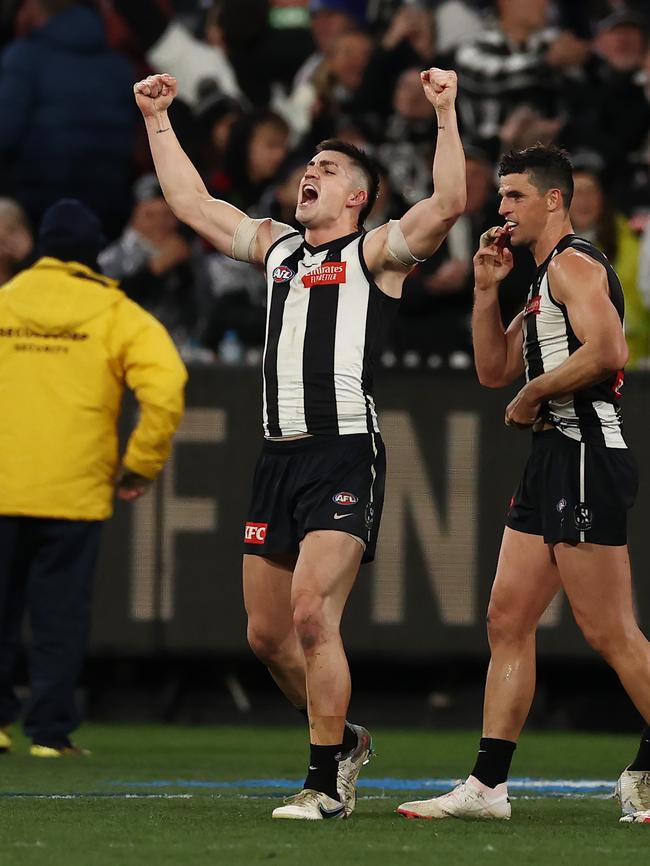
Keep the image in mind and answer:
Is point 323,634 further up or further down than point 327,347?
further down

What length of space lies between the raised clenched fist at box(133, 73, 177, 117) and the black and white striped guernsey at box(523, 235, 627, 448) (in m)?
1.64

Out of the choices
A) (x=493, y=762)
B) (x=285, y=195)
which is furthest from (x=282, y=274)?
(x=285, y=195)

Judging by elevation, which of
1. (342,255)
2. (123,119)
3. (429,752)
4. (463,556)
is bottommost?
(429,752)

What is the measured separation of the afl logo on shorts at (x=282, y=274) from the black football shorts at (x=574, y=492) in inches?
41.6

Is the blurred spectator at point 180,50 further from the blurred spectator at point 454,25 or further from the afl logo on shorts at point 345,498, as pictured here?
the afl logo on shorts at point 345,498

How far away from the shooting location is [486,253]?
257 inches

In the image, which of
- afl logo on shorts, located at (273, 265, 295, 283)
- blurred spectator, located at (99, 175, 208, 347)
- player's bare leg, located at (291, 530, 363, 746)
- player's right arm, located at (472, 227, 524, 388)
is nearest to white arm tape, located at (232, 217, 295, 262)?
afl logo on shorts, located at (273, 265, 295, 283)

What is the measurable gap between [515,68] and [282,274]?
6.69 m

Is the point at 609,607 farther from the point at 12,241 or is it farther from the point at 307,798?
the point at 12,241

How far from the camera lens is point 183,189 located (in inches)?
278

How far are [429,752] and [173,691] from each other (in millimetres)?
1912

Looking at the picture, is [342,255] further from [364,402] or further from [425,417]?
[425,417]

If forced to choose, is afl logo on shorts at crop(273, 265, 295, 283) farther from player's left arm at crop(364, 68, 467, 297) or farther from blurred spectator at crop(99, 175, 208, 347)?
blurred spectator at crop(99, 175, 208, 347)

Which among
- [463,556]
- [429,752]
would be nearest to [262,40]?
[463,556]
